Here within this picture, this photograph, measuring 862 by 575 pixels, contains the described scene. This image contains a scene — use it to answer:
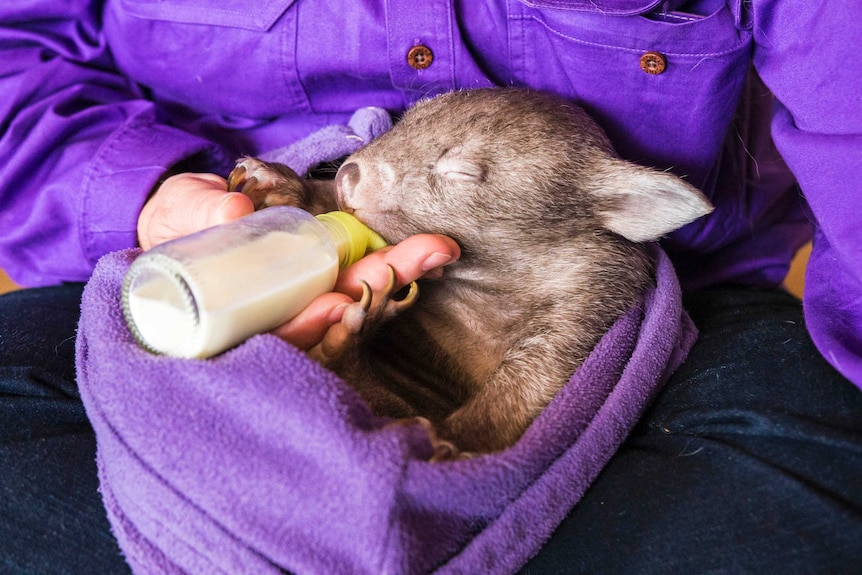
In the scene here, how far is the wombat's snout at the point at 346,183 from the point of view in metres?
1.50

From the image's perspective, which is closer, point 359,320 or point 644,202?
point 359,320

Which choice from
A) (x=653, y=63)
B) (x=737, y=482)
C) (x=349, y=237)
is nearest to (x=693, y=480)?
(x=737, y=482)

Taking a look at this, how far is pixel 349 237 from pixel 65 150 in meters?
0.83

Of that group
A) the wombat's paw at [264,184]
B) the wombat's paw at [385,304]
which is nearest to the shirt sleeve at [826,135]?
the wombat's paw at [385,304]

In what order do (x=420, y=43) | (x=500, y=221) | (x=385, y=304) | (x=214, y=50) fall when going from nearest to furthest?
(x=385, y=304) < (x=500, y=221) < (x=420, y=43) < (x=214, y=50)

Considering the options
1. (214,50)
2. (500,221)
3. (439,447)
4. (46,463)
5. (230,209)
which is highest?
(214,50)

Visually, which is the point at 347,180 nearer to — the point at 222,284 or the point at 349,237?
the point at 349,237

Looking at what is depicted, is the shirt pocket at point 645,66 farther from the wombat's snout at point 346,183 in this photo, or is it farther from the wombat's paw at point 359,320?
the wombat's paw at point 359,320

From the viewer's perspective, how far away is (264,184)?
5.10 feet

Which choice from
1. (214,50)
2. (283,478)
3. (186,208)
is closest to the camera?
(283,478)

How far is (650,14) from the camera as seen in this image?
1.48 m

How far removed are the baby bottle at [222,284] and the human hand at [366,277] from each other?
0.09ft

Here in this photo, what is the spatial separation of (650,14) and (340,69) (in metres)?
0.71

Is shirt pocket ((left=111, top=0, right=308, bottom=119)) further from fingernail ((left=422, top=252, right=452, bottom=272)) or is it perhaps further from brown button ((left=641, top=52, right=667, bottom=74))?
brown button ((left=641, top=52, right=667, bottom=74))
